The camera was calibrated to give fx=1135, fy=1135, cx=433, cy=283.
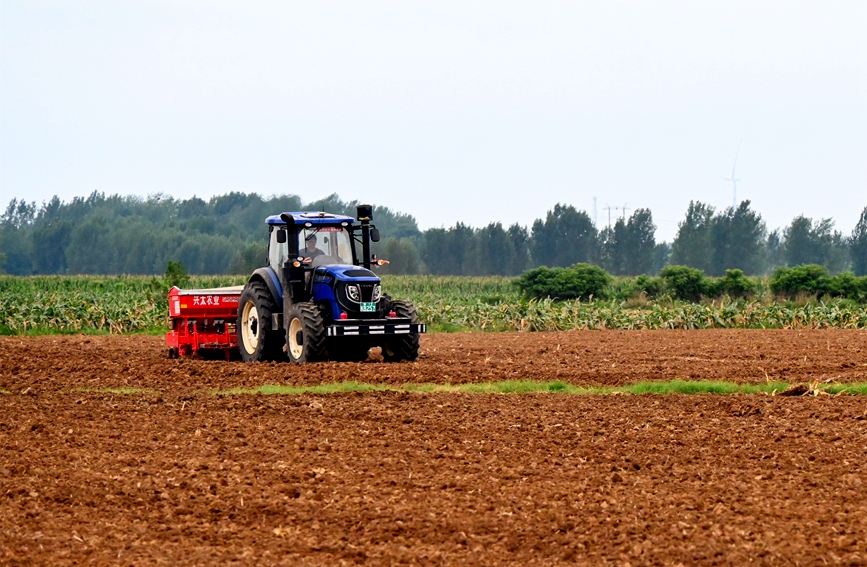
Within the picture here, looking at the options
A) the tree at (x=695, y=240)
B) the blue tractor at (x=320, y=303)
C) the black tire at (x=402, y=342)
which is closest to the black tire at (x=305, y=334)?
the blue tractor at (x=320, y=303)

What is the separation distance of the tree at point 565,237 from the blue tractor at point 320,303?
71.6m

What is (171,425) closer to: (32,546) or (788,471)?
(32,546)

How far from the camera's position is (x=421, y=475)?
8305 millimetres

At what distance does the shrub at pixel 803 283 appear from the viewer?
1470 inches

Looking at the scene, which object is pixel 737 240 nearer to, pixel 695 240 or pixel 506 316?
pixel 695 240

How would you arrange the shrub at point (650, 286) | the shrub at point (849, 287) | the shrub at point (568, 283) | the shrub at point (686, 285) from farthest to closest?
1. the shrub at point (568, 283)
2. the shrub at point (650, 286)
3. the shrub at point (686, 285)
4. the shrub at point (849, 287)

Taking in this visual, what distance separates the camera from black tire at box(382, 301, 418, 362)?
16438mm

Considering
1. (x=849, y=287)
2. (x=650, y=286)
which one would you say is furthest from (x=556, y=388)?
(x=650, y=286)

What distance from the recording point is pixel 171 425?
1074 centimetres

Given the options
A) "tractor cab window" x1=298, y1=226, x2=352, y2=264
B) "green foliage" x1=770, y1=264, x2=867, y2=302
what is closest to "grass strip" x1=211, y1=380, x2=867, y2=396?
"tractor cab window" x1=298, y1=226, x2=352, y2=264

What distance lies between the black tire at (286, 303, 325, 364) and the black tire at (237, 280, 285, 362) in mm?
378

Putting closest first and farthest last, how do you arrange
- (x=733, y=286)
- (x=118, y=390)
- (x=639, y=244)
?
(x=118, y=390), (x=733, y=286), (x=639, y=244)

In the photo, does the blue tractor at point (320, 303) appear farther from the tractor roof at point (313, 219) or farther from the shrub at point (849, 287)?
the shrub at point (849, 287)

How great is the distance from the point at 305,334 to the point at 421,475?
744cm
